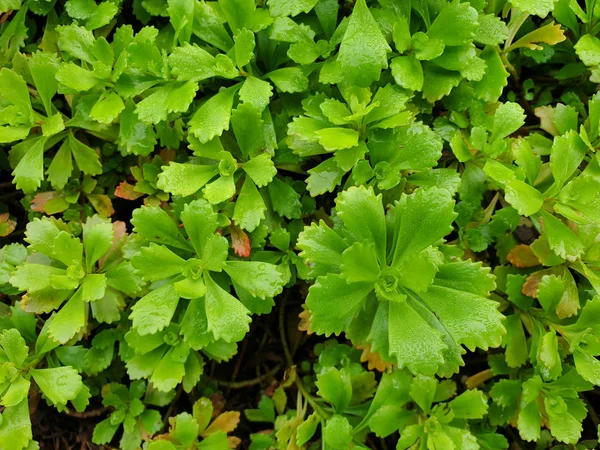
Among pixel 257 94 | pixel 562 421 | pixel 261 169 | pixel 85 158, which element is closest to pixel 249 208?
pixel 261 169

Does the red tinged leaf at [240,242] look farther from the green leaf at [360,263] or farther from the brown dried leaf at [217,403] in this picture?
the brown dried leaf at [217,403]

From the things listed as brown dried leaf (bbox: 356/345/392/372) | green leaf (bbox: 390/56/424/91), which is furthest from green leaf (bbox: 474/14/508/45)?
brown dried leaf (bbox: 356/345/392/372)

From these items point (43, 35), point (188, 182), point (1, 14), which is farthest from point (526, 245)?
point (1, 14)

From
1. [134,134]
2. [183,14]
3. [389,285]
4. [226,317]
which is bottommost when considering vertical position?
[226,317]

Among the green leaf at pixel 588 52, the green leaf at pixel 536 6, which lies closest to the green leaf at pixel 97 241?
the green leaf at pixel 536 6

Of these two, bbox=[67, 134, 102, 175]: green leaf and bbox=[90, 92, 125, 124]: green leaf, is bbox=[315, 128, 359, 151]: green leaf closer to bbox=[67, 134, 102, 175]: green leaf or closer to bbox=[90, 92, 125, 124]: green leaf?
bbox=[90, 92, 125, 124]: green leaf

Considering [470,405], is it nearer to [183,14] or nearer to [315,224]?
[315,224]

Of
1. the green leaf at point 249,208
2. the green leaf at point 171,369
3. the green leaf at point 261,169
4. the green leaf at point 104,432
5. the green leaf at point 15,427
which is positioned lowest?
the green leaf at point 104,432
